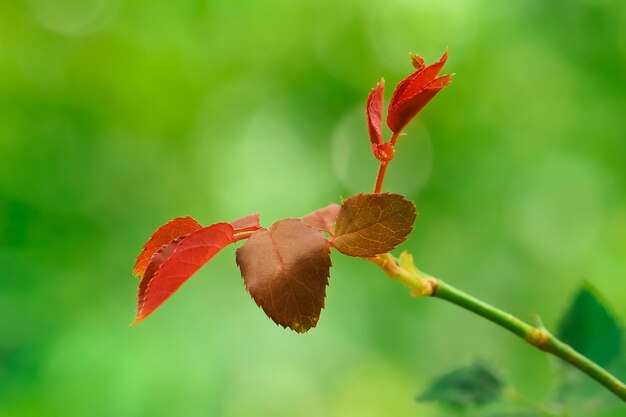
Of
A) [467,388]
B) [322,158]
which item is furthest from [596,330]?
[322,158]

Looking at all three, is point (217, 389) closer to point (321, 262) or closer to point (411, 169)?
point (411, 169)

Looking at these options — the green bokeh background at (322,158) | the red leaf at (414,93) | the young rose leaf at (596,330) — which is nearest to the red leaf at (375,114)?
the red leaf at (414,93)

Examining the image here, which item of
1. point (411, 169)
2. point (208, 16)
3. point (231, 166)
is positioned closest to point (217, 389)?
point (231, 166)

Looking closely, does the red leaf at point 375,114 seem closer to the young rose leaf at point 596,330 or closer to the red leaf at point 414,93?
the red leaf at point 414,93

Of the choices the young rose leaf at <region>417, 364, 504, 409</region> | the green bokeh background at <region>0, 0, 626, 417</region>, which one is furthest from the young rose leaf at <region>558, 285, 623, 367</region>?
the green bokeh background at <region>0, 0, 626, 417</region>

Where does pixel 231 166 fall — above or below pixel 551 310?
above

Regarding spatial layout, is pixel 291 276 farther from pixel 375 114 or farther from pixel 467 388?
pixel 467 388
